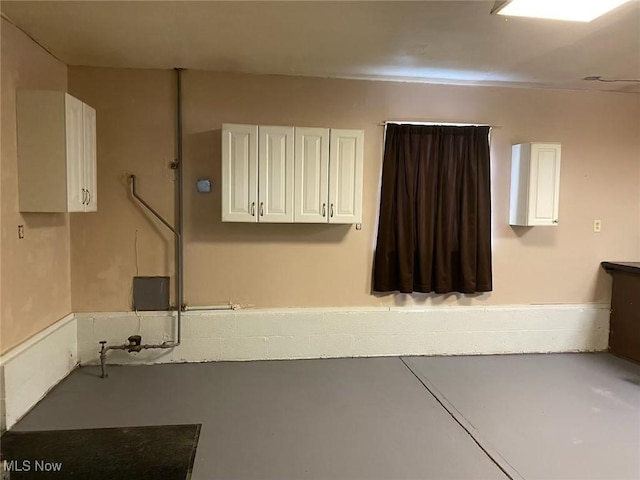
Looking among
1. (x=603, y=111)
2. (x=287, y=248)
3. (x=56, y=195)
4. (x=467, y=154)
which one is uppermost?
(x=603, y=111)

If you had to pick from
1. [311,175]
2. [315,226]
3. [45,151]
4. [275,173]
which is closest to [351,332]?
[315,226]

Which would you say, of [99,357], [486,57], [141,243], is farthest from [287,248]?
[486,57]

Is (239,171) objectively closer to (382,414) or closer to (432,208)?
(432,208)

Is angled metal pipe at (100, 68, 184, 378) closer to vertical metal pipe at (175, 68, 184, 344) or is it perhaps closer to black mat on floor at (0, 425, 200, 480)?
vertical metal pipe at (175, 68, 184, 344)

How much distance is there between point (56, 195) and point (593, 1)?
3.42 metres

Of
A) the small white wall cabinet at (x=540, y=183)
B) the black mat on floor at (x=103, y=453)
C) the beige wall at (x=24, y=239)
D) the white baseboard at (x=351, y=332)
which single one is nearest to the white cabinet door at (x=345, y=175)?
the white baseboard at (x=351, y=332)

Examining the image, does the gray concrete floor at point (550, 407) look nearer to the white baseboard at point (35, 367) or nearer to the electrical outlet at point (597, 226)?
the electrical outlet at point (597, 226)

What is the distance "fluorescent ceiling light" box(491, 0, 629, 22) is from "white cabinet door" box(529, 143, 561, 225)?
67.6 inches

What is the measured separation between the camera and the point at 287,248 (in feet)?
13.8

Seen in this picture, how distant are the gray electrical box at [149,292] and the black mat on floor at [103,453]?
1345 millimetres

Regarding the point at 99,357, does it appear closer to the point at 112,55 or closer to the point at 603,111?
the point at 112,55

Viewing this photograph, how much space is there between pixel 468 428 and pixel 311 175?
7.38ft

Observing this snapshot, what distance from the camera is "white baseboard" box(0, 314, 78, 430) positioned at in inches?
112

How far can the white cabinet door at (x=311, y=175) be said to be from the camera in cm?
386
